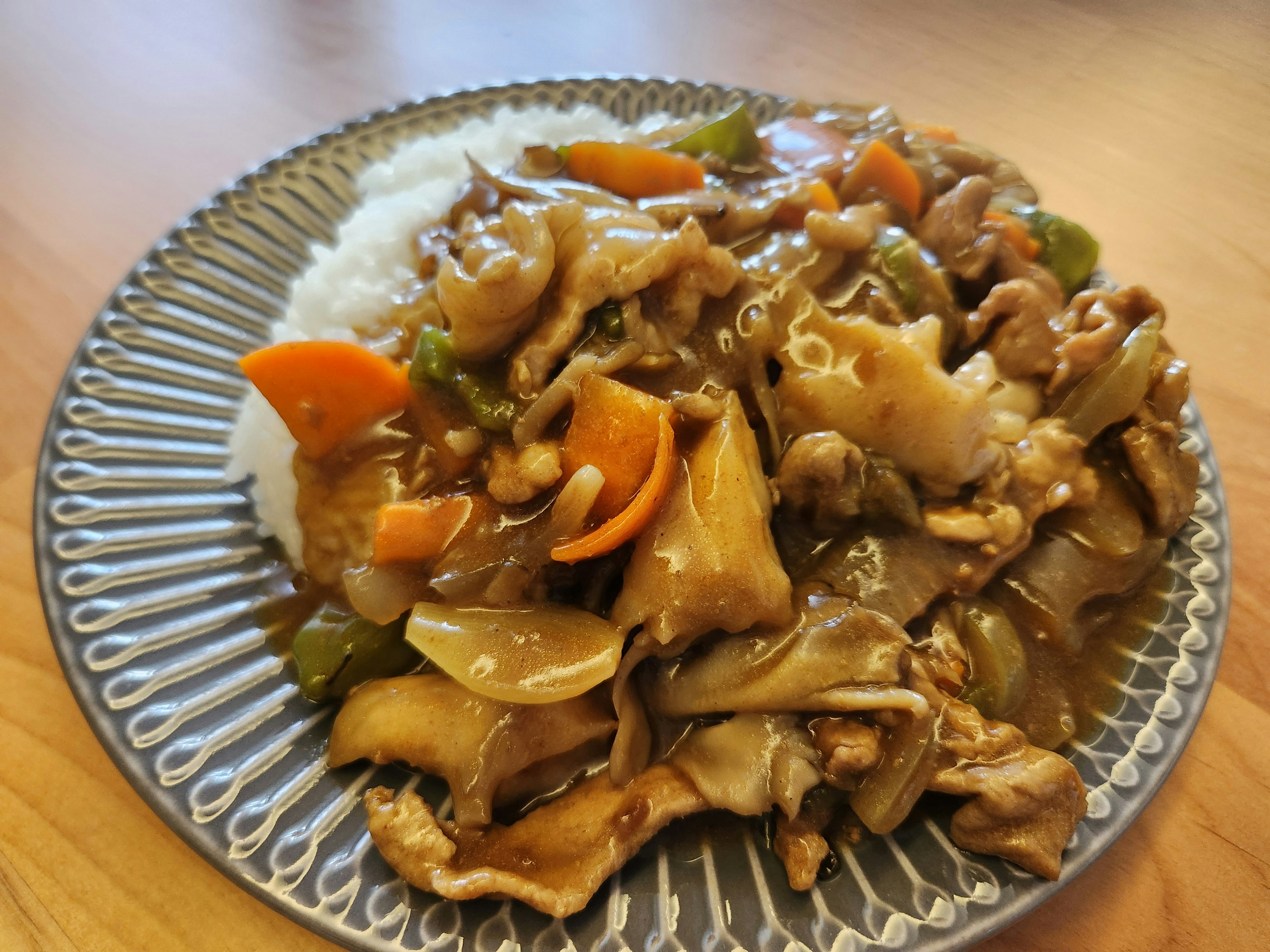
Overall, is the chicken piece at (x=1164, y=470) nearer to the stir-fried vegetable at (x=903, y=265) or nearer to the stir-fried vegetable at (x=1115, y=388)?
the stir-fried vegetable at (x=1115, y=388)

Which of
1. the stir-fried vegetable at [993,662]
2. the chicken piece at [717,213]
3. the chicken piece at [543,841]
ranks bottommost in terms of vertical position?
the chicken piece at [543,841]

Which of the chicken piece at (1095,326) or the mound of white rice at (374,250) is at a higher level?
the chicken piece at (1095,326)

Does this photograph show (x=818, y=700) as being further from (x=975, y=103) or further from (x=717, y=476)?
(x=975, y=103)

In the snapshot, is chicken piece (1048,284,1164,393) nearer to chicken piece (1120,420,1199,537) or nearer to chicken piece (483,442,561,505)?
chicken piece (1120,420,1199,537)

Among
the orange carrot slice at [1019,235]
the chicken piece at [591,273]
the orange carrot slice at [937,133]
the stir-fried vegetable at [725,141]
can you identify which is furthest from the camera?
the orange carrot slice at [937,133]

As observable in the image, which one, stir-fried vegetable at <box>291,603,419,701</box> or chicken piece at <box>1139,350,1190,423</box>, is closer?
stir-fried vegetable at <box>291,603,419,701</box>

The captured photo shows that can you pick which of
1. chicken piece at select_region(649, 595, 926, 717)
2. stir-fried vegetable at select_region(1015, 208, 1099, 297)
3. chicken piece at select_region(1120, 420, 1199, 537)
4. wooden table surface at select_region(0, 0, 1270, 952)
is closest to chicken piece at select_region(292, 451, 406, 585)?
wooden table surface at select_region(0, 0, 1270, 952)

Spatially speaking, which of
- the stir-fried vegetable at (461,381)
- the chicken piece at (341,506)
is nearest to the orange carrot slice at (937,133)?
the stir-fried vegetable at (461,381)

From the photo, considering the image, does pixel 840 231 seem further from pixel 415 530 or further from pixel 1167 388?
pixel 415 530
